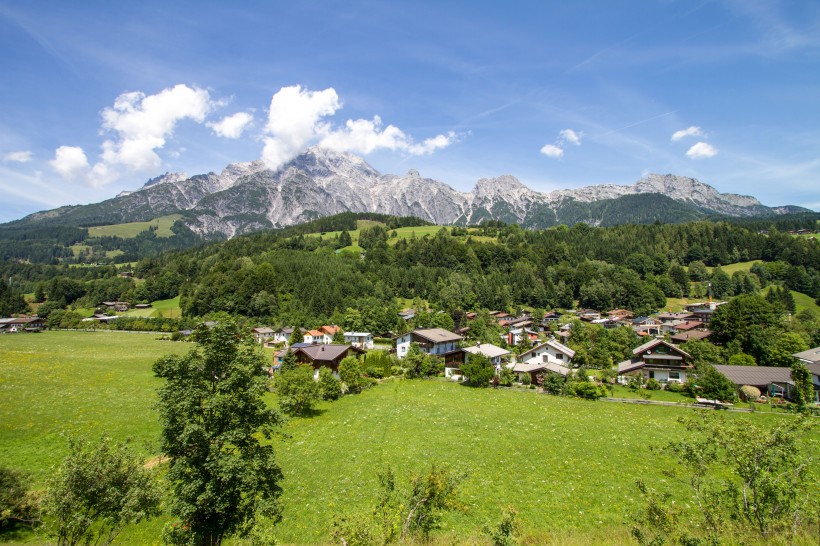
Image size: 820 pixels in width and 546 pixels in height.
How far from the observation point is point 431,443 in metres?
27.6

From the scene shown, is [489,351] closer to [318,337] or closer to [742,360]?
[742,360]

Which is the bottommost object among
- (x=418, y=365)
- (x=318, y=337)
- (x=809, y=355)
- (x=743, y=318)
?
(x=318, y=337)

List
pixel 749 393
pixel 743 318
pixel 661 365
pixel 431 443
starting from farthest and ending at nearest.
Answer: pixel 743 318
pixel 661 365
pixel 749 393
pixel 431 443

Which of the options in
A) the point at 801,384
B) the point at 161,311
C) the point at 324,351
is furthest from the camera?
the point at 161,311

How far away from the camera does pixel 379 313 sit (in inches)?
3457

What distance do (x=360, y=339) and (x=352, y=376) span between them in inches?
1357

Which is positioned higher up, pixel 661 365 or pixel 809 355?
pixel 809 355

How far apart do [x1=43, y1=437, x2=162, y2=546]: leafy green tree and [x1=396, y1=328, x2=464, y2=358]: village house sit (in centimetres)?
5232

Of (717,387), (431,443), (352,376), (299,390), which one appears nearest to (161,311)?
(352,376)

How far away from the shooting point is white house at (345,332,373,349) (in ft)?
255

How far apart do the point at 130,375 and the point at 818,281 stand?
165 meters

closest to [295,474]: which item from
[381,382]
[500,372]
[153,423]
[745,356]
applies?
[153,423]

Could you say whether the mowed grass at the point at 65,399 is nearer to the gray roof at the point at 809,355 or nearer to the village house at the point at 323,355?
the village house at the point at 323,355

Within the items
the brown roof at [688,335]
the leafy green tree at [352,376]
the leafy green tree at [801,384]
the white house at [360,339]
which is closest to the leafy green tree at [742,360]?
the leafy green tree at [801,384]
